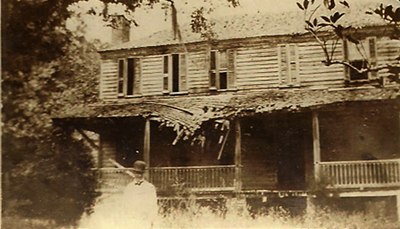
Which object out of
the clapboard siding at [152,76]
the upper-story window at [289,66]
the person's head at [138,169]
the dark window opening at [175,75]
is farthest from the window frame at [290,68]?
the person's head at [138,169]

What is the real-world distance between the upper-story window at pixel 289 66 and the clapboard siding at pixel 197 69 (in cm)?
42

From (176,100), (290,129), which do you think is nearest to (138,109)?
(176,100)

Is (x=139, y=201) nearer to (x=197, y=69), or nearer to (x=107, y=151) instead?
(x=107, y=151)

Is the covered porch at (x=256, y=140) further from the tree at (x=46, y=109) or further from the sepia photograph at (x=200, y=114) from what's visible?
the tree at (x=46, y=109)

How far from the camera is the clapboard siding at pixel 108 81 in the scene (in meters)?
3.20

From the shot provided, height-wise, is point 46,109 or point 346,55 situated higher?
point 346,55

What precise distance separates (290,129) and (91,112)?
114 cm

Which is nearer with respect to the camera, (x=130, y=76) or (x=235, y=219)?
(x=235, y=219)

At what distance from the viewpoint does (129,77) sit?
324 centimetres

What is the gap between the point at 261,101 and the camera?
306cm

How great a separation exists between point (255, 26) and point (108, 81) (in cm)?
91

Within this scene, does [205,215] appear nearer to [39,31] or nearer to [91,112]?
[91,112]

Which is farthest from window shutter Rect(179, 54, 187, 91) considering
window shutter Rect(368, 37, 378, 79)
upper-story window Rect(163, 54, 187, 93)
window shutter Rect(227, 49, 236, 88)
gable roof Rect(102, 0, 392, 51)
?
window shutter Rect(368, 37, 378, 79)

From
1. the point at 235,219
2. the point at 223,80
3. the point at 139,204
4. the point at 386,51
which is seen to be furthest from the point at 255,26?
the point at 139,204
